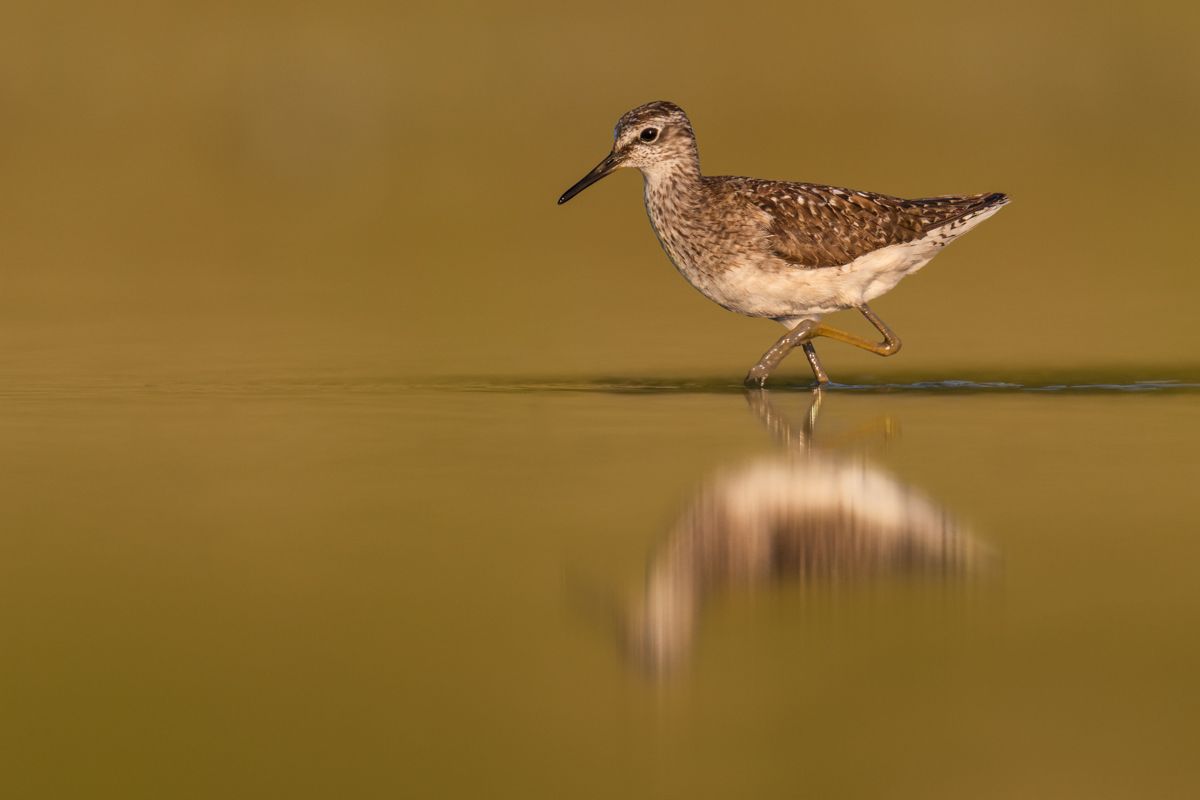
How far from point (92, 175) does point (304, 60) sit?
7.03 m

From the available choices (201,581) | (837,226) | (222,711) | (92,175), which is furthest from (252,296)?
(222,711)

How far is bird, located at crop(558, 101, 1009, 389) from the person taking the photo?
1647 centimetres

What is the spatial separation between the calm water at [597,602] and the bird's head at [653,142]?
10.4 ft

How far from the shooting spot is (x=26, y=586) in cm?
977

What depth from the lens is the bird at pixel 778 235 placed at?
54.0 ft

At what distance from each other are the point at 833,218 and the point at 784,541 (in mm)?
6950

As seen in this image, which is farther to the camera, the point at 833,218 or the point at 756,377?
the point at 833,218

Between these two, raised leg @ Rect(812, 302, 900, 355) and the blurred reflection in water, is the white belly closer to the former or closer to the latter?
raised leg @ Rect(812, 302, 900, 355)

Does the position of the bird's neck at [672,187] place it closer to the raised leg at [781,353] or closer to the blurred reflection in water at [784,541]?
the raised leg at [781,353]

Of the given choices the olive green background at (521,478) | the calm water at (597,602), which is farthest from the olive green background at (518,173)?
the calm water at (597,602)

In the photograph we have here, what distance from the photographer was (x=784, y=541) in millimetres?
10453

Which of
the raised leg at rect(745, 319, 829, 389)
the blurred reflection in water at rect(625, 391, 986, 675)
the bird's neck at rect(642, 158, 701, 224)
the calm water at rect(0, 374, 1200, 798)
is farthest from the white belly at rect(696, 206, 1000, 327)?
the blurred reflection in water at rect(625, 391, 986, 675)

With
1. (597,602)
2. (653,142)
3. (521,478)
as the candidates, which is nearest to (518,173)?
(653,142)

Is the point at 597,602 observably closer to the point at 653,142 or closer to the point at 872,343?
the point at 872,343
